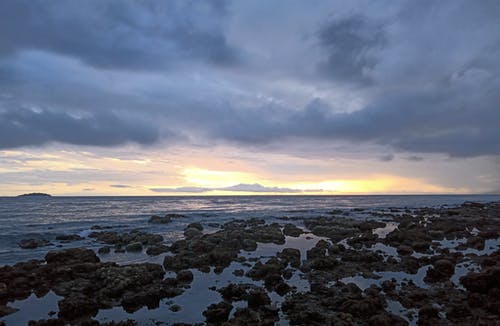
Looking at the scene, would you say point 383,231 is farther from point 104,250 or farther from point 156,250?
point 104,250

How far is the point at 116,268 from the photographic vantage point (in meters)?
23.8

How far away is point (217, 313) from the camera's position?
1628 centimetres

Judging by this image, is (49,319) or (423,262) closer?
(49,319)

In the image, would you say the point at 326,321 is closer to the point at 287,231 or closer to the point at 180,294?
the point at 180,294

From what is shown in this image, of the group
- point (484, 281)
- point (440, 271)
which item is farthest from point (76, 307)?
point (440, 271)

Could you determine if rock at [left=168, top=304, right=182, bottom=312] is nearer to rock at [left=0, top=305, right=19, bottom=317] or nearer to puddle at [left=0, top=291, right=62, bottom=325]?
puddle at [left=0, top=291, right=62, bottom=325]

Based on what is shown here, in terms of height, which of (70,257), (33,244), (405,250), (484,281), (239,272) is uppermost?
(484,281)

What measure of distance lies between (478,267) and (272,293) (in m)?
17.0

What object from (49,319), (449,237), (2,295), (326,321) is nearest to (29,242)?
(2,295)

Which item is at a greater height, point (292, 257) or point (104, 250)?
point (292, 257)

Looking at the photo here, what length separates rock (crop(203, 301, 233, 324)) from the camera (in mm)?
16062

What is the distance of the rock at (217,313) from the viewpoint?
16.1 metres

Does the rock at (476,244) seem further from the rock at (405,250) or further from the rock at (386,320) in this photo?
the rock at (386,320)

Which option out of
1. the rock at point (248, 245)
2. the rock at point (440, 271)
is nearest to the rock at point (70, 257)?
the rock at point (248, 245)
